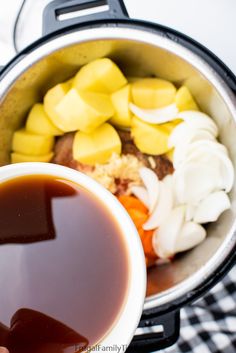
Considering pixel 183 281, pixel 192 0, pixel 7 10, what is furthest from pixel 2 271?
pixel 192 0

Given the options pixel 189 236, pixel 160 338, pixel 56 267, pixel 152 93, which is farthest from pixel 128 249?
pixel 152 93

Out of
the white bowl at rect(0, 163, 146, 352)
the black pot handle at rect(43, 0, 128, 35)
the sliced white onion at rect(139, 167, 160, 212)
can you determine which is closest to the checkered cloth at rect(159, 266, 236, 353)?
the sliced white onion at rect(139, 167, 160, 212)

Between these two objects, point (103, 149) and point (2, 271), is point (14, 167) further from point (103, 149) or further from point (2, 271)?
point (103, 149)

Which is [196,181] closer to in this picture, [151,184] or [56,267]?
[151,184]

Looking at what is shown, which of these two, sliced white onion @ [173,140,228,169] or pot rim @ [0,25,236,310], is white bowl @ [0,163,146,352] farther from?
sliced white onion @ [173,140,228,169]

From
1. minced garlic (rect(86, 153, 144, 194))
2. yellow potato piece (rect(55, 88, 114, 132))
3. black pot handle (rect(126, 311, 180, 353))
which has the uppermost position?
yellow potato piece (rect(55, 88, 114, 132))
